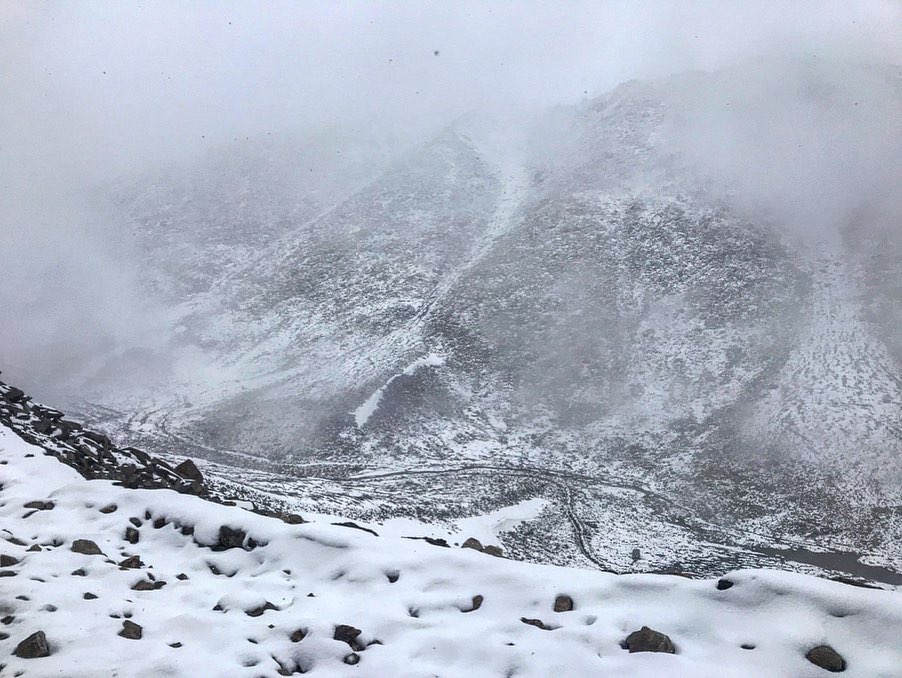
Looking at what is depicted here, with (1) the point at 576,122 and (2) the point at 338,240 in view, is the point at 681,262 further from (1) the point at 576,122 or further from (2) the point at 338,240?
(1) the point at 576,122

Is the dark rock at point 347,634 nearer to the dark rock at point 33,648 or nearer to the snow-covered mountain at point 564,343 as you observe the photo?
the dark rock at point 33,648

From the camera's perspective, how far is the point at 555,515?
103 ft

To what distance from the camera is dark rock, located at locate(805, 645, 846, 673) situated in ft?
22.5

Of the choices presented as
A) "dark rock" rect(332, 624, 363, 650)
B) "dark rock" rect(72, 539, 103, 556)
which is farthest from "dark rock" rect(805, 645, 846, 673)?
"dark rock" rect(72, 539, 103, 556)

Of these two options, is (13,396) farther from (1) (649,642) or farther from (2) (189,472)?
(1) (649,642)

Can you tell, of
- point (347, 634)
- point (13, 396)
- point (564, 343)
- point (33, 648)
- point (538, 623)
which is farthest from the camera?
point (564, 343)

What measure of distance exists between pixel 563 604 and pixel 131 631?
5530 mm

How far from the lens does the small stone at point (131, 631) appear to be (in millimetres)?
7586

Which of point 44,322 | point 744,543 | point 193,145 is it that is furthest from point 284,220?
point 744,543

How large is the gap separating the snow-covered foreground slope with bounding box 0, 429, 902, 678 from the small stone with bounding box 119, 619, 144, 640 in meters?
0.01

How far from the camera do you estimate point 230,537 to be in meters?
10.6

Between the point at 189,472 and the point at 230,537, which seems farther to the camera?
the point at 189,472

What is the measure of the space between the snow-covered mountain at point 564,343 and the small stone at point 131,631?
60.0 ft

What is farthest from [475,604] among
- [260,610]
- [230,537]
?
[230,537]
